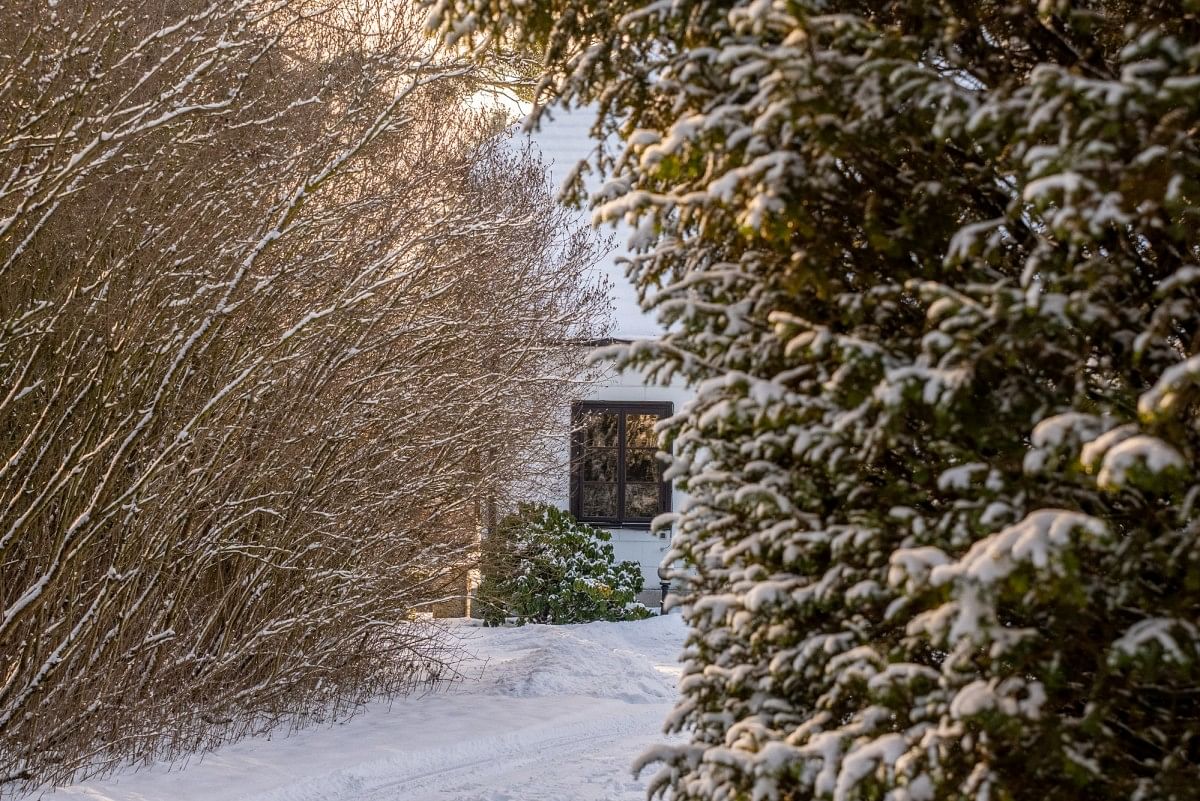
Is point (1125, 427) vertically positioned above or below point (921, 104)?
below

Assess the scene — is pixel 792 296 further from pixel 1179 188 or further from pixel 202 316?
pixel 202 316

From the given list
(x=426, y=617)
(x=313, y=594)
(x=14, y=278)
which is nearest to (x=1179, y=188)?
(x=14, y=278)

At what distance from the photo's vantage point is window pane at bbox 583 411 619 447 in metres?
19.3

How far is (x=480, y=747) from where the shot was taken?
28.5ft

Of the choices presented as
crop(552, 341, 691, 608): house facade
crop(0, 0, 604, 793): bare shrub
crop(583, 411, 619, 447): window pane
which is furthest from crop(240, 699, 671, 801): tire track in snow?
crop(583, 411, 619, 447): window pane

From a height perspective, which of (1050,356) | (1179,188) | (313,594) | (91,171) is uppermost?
(91,171)

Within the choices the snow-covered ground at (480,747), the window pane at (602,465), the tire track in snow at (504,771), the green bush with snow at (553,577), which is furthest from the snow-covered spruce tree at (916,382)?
the window pane at (602,465)

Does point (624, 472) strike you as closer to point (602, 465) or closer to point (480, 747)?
point (602, 465)

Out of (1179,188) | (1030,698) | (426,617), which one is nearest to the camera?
(1179,188)

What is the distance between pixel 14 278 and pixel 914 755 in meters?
6.24

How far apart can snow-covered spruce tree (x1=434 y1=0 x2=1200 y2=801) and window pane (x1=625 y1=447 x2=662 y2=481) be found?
592 inches

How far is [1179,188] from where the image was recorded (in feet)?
9.34

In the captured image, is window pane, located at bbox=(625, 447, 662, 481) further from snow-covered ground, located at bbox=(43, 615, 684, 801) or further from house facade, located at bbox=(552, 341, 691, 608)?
snow-covered ground, located at bbox=(43, 615, 684, 801)

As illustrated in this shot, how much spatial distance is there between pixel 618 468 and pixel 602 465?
28 cm
